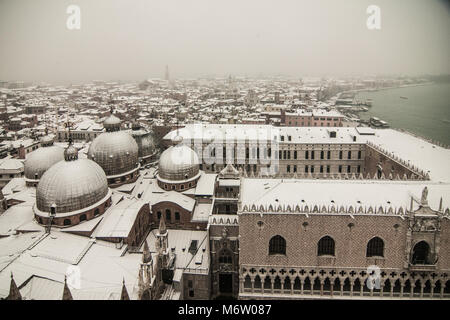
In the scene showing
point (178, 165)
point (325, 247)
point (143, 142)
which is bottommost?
point (325, 247)

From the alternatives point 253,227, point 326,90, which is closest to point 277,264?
point 253,227

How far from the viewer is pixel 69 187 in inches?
699

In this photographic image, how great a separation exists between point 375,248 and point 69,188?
16410 mm

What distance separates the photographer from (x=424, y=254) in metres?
16.5

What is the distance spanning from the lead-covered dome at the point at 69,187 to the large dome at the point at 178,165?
4751 millimetres

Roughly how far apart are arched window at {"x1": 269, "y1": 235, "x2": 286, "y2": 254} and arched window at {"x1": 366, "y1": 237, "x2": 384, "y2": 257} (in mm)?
4235

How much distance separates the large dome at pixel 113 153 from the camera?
→ 2222 cm

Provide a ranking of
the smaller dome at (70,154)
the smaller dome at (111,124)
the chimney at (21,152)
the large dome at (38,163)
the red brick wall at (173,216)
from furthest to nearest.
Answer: the chimney at (21,152) → the smaller dome at (111,124) → the large dome at (38,163) → the red brick wall at (173,216) → the smaller dome at (70,154)

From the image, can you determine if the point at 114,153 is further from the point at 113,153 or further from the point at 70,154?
the point at 70,154

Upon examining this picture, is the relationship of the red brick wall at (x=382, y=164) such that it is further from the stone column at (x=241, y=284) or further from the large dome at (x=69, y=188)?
the large dome at (x=69, y=188)

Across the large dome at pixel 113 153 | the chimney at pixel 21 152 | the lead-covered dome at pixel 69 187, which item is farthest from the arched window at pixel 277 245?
the chimney at pixel 21 152

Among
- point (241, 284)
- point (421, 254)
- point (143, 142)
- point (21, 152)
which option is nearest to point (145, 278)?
point (241, 284)

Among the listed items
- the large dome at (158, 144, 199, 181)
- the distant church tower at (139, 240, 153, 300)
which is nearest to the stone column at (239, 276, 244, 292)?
the distant church tower at (139, 240, 153, 300)
